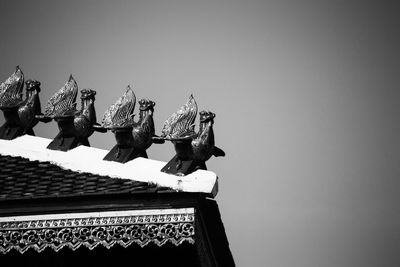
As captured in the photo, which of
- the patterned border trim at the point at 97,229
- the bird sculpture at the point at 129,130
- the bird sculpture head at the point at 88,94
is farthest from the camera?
the bird sculpture head at the point at 88,94

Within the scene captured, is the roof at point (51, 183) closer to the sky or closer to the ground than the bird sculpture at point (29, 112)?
closer to the ground

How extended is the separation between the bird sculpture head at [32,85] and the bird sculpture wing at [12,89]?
110 mm

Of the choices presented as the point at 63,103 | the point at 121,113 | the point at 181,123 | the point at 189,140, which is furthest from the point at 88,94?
the point at 189,140

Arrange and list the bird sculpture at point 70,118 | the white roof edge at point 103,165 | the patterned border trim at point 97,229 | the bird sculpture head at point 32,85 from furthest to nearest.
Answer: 1. the bird sculpture head at point 32,85
2. the bird sculpture at point 70,118
3. the white roof edge at point 103,165
4. the patterned border trim at point 97,229

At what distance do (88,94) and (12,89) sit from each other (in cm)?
107

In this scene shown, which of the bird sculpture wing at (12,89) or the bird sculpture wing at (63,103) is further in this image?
the bird sculpture wing at (12,89)

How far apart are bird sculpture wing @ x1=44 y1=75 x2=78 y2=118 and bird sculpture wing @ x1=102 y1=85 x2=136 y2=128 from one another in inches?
19.7

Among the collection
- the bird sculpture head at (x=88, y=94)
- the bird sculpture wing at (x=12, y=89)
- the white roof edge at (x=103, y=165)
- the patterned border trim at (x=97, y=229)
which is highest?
the bird sculpture head at (x=88, y=94)

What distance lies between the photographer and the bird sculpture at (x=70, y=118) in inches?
333

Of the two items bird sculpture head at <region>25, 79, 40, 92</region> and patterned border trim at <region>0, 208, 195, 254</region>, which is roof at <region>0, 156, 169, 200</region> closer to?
patterned border trim at <region>0, 208, 195, 254</region>

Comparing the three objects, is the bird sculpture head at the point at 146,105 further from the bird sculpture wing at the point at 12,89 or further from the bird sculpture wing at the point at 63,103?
the bird sculpture wing at the point at 12,89

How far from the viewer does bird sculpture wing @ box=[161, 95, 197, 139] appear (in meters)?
7.84

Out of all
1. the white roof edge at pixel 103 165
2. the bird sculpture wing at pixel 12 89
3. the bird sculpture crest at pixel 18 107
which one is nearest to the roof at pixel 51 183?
the white roof edge at pixel 103 165

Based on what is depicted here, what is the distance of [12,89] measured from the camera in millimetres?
9078
